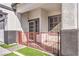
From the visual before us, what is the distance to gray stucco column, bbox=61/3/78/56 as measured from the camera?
1.79 metres

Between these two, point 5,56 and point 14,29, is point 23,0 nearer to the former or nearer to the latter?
point 14,29

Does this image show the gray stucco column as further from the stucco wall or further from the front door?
the stucco wall

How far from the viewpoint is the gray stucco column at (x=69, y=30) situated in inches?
70.6

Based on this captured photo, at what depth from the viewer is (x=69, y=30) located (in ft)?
6.01

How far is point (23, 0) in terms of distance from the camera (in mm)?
1954

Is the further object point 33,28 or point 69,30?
point 33,28

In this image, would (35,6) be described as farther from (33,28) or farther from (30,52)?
(30,52)

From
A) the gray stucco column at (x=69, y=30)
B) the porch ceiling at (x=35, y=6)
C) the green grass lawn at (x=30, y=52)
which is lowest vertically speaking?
the green grass lawn at (x=30, y=52)

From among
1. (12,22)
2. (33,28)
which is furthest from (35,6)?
(12,22)

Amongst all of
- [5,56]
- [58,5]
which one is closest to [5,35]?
[5,56]

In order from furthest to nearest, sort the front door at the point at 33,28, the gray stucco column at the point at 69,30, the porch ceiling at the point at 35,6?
1. the front door at the point at 33,28
2. the porch ceiling at the point at 35,6
3. the gray stucco column at the point at 69,30

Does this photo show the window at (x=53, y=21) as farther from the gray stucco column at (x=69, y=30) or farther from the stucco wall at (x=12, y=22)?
the stucco wall at (x=12, y=22)

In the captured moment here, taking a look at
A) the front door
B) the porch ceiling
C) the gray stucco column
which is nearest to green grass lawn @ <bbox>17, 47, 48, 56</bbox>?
the front door

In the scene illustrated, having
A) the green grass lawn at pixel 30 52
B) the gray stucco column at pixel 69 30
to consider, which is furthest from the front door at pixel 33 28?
the gray stucco column at pixel 69 30
